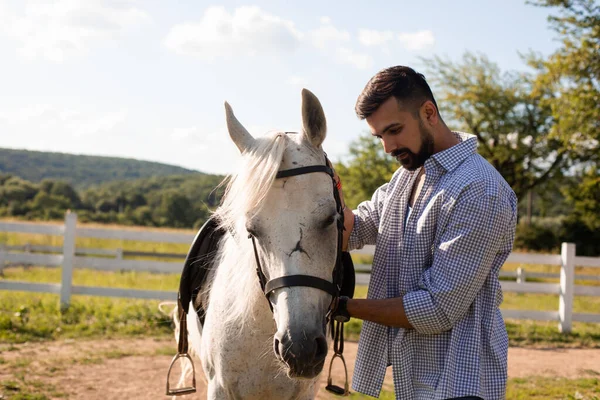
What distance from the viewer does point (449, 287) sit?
6.31 ft

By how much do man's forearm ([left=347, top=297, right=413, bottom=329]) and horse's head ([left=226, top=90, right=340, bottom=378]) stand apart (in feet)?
0.47

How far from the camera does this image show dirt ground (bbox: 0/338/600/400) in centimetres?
518

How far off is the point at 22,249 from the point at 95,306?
9023 millimetres

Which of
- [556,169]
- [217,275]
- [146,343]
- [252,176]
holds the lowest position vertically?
[146,343]

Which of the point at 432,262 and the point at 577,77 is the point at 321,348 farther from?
the point at 577,77

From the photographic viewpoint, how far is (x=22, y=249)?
52.6ft

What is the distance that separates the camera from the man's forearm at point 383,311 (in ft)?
6.61

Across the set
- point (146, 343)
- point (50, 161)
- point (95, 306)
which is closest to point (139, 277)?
point (95, 306)

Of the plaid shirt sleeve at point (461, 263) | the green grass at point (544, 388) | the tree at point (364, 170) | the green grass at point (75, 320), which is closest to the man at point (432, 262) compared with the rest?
the plaid shirt sleeve at point (461, 263)

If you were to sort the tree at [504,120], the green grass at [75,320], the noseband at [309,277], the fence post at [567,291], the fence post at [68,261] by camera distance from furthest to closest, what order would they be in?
the tree at [504,120] → the fence post at [567,291] → the fence post at [68,261] → the green grass at [75,320] → the noseband at [309,277]

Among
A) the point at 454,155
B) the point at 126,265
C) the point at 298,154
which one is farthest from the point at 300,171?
the point at 126,265

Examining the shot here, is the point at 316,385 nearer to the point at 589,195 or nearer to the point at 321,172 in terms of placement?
the point at 321,172

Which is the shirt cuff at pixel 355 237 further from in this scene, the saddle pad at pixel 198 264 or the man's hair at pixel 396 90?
the saddle pad at pixel 198 264

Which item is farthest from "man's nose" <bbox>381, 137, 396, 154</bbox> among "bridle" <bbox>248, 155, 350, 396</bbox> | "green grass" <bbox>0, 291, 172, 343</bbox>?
"green grass" <bbox>0, 291, 172, 343</bbox>
